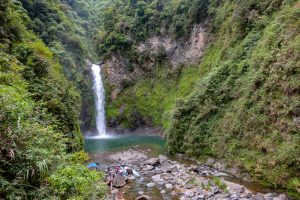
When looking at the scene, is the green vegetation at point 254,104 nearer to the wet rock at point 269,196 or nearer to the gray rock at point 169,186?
the wet rock at point 269,196

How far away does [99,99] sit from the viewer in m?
41.9

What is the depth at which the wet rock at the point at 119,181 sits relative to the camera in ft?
50.4

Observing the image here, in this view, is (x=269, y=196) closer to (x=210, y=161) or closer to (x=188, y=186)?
(x=188, y=186)

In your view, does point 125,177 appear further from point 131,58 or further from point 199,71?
point 131,58

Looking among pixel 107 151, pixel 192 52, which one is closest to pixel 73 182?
pixel 107 151

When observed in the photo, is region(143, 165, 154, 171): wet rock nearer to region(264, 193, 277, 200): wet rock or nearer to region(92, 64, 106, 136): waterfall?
region(264, 193, 277, 200): wet rock

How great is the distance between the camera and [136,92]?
4300 centimetres

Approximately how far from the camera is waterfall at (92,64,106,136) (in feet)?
133

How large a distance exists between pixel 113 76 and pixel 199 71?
15.4 m

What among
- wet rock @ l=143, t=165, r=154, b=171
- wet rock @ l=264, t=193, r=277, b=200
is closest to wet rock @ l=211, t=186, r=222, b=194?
wet rock @ l=264, t=193, r=277, b=200

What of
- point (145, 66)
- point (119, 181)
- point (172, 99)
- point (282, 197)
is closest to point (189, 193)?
point (119, 181)

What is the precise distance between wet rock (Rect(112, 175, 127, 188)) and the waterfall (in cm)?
2437

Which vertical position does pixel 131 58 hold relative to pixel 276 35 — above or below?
above

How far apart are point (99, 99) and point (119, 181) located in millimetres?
27383
